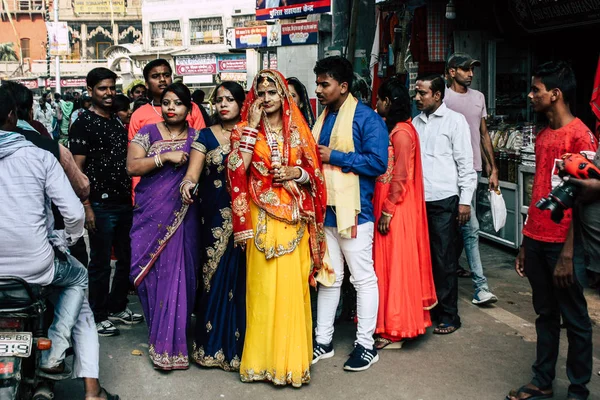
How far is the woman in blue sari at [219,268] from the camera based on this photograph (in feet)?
14.0

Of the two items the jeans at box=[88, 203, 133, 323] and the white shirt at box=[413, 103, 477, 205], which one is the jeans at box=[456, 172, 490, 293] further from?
the jeans at box=[88, 203, 133, 323]

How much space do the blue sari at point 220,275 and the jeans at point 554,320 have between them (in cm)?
169

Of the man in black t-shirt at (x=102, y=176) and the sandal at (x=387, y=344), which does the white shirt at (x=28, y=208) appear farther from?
the sandal at (x=387, y=344)

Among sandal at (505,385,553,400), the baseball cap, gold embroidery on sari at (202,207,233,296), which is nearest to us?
sandal at (505,385,553,400)

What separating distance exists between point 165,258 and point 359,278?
120 centimetres

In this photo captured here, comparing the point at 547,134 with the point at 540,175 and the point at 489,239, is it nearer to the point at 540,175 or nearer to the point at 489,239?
the point at 540,175

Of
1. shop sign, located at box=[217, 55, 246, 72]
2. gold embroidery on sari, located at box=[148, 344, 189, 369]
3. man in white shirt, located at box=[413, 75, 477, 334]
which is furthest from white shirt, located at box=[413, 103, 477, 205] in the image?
shop sign, located at box=[217, 55, 246, 72]

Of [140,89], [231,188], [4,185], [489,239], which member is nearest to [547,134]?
[231,188]

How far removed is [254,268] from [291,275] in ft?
0.72

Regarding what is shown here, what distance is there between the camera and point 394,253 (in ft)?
15.0

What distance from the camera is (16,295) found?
128 inches

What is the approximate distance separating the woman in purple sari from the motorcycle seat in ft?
3.80

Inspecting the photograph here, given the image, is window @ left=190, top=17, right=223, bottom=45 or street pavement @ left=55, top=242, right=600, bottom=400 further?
window @ left=190, top=17, right=223, bottom=45

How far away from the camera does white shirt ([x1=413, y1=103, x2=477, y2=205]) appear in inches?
194
